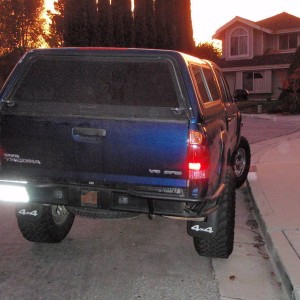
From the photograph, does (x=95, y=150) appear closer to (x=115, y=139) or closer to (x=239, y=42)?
(x=115, y=139)

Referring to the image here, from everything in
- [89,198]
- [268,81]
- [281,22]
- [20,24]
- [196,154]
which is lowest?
[89,198]

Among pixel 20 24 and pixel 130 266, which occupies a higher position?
pixel 20 24

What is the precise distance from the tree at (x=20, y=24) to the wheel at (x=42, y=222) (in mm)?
54875

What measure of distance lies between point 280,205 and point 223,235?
2158mm

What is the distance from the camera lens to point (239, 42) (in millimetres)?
40781

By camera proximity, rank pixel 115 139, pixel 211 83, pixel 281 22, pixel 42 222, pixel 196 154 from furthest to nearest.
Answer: pixel 281 22
pixel 211 83
pixel 42 222
pixel 115 139
pixel 196 154

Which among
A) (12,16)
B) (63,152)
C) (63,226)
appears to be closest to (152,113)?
(63,152)

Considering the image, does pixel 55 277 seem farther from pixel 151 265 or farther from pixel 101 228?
pixel 101 228

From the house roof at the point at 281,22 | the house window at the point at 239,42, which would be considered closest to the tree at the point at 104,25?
the house window at the point at 239,42

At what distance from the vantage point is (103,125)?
424 cm

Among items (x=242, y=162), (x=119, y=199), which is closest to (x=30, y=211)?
(x=119, y=199)

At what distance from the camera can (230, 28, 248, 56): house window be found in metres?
40.4

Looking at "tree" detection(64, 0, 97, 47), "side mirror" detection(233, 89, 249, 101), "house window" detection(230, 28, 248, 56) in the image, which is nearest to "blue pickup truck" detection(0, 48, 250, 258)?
"side mirror" detection(233, 89, 249, 101)

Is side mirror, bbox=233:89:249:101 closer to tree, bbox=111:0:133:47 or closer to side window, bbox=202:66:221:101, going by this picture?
side window, bbox=202:66:221:101
